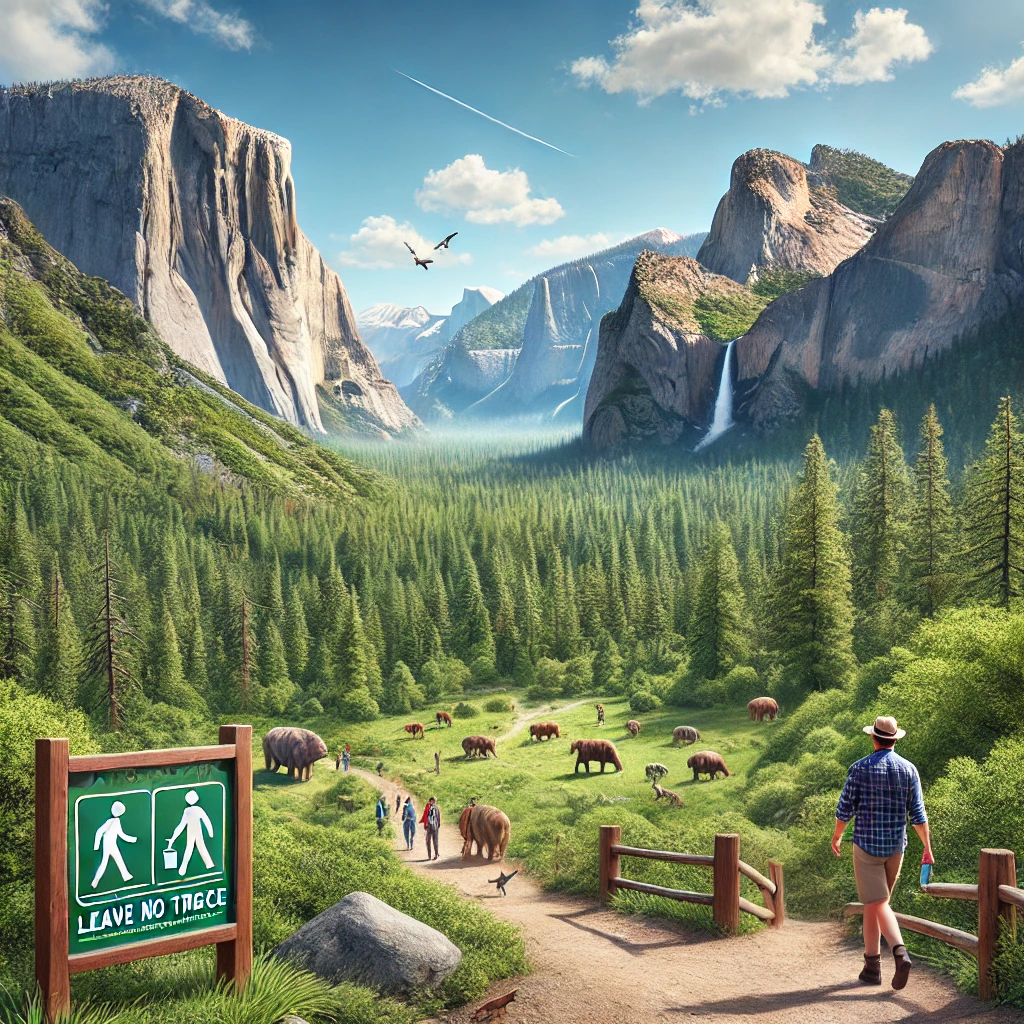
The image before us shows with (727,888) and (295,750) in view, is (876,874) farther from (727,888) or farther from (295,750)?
(295,750)

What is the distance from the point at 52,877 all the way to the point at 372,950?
4420mm

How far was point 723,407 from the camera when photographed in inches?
7776

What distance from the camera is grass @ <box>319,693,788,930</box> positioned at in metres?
19.3

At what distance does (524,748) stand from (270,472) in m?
117

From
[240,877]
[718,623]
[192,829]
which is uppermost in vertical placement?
[192,829]

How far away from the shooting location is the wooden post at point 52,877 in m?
8.45

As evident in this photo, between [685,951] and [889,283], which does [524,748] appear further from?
[889,283]

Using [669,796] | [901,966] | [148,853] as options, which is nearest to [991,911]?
[901,966]

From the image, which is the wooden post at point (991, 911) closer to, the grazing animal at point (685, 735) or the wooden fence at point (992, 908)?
the wooden fence at point (992, 908)

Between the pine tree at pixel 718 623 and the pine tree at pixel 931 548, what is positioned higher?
the pine tree at pixel 931 548

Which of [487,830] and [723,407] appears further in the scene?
[723,407]

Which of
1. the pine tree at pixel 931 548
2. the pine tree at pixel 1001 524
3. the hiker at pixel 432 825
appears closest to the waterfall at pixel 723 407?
→ the pine tree at pixel 931 548

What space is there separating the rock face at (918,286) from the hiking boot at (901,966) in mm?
158657

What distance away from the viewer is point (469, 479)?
193 meters
